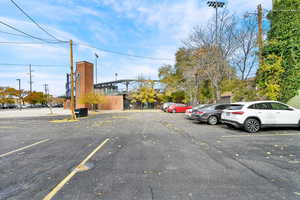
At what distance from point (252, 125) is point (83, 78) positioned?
28205mm

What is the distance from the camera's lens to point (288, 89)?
10.1 m

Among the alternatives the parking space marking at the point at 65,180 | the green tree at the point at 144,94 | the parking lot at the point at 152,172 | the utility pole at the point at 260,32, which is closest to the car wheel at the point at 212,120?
the parking lot at the point at 152,172

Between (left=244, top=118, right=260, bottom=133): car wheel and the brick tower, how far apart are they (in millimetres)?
26712

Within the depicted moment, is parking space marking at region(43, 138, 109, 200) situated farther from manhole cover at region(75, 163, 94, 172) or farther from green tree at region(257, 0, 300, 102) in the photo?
green tree at region(257, 0, 300, 102)

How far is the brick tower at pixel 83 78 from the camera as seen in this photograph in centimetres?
2730

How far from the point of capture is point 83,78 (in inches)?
1080

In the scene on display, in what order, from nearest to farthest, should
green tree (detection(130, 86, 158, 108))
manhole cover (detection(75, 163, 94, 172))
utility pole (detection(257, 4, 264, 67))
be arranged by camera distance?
manhole cover (detection(75, 163, 94, 172)), utility pole (detection(257, 4, 264, 67)), green tree (detection(130, 86, 158, 108))

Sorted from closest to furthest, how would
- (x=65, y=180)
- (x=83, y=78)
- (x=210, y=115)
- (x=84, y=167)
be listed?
(x=65, y=180), (x=84, y=167), (x=210, y=115), (x=83, y=78)

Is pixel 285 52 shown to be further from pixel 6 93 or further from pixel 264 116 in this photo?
pixel 6 93

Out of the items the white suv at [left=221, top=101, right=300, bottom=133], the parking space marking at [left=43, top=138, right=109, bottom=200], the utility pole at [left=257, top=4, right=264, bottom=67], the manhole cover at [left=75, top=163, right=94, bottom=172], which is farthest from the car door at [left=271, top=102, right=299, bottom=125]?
the parking space marking at [left=43, top=138, right=109, bottom=200]

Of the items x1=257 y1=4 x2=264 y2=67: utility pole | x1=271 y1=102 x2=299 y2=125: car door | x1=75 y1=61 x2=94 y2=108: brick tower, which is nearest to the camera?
x1=271 y1=102 x2=299 y2=125: car door

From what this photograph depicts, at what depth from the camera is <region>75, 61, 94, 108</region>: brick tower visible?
1075 inches

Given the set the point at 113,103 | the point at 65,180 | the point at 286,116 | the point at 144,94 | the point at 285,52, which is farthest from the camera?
Answer: the point at 113,103

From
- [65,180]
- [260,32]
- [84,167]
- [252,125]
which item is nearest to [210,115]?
[252,125]
